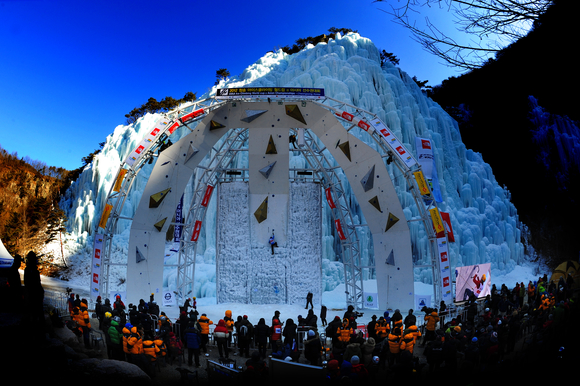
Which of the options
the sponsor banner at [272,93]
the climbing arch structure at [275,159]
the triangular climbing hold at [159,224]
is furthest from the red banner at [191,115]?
the triangular climbing hold at [159,224]

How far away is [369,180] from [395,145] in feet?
4.97

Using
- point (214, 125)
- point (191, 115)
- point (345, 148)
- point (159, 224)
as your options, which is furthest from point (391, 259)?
point (191, 115)

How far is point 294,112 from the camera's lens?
14.5m

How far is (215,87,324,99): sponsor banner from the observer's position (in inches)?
531

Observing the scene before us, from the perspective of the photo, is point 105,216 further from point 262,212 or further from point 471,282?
point 471,282

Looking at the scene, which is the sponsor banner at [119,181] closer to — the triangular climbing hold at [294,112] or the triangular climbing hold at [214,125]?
the triangular climbing hold at [214,125]

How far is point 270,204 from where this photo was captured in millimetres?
16172

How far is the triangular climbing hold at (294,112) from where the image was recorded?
14457 mm

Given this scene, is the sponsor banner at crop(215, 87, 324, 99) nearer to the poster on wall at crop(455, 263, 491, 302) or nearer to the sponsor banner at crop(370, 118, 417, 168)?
the sponsor banner at crop(370, 118, 417, 168)

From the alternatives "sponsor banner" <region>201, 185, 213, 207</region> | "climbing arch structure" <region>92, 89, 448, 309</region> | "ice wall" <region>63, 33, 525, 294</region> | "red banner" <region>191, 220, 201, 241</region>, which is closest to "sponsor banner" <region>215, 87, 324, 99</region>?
"climbing arch structure" <region>92, 89, 448, 309</region>

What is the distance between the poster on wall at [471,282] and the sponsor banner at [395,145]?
3738 mm

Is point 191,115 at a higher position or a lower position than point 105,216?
higher

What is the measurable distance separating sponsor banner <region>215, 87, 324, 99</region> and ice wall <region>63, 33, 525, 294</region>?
931cm

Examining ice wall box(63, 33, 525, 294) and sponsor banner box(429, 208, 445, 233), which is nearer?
sponsor banner box(429, 208, 445, 233)
